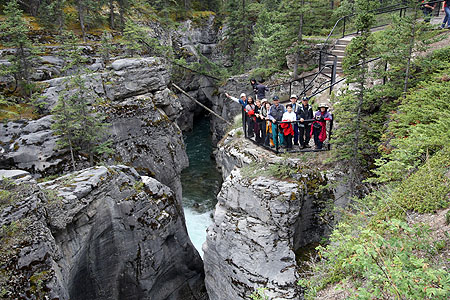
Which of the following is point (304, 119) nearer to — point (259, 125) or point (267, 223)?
point (259, 125)

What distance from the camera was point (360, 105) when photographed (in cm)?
869

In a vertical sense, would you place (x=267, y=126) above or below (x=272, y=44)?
below

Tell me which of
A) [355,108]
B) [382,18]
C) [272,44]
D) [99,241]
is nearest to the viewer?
[355,108]

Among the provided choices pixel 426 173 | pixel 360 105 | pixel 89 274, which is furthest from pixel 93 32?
pixel 426 173

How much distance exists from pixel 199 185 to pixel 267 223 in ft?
53.7

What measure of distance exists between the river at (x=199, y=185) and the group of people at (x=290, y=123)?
1037cm

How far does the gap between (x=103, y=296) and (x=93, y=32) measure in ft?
75.2

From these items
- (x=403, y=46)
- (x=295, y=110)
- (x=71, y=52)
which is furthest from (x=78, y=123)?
(x=403, y=46)

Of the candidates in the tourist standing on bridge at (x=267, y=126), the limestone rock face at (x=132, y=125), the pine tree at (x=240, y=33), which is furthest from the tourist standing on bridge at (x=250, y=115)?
the pine tree at (x=240, y=33)

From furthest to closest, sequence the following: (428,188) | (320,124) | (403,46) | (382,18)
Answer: (382,18) → (320,124) → (403,46) → (428,188)

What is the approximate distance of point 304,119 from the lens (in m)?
10.4

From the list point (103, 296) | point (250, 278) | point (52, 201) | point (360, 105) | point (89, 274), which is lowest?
point (103, 296)

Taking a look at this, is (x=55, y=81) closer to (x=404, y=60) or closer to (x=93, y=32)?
(x=93, y=32)

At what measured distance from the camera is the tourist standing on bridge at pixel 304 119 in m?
10.4
